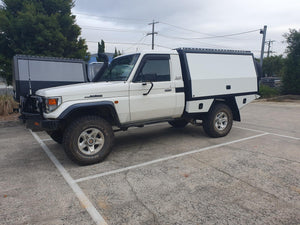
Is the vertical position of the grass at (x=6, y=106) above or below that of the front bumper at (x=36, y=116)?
below

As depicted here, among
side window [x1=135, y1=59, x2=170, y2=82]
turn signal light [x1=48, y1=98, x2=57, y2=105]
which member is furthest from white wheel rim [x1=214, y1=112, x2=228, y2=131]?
turn signal light [x1=48, y1=98, x2=57, y2=105]

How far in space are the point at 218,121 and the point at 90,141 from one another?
3.51 metres

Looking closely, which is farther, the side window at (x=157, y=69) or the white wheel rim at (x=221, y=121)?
the white wheel rim at (x=221, y=121)

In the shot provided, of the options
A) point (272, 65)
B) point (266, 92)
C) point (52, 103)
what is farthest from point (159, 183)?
point (272, 65)

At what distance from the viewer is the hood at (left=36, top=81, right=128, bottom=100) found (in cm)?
391

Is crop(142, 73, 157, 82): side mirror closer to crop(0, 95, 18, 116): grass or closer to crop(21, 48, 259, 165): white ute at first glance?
crop(21, 48, 259, 165): white ute

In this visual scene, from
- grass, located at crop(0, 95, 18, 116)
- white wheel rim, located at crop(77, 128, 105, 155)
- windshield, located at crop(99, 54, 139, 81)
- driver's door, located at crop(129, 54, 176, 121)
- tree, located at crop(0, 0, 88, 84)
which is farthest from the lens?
tree, located at crop(0, 0, 88, 84)

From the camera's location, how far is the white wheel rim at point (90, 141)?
13.6ft

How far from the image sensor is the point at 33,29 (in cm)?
1110

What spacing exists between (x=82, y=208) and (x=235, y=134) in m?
5.00

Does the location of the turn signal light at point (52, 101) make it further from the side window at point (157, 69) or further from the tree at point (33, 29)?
the tree at point (33, 29)

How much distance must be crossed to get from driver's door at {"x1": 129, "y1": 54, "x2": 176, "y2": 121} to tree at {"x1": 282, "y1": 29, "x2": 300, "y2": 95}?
51.7ft

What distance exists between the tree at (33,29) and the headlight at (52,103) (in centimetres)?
865

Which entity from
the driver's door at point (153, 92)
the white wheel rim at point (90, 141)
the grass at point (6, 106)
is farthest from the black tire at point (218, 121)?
the grass at point (6, 106)
